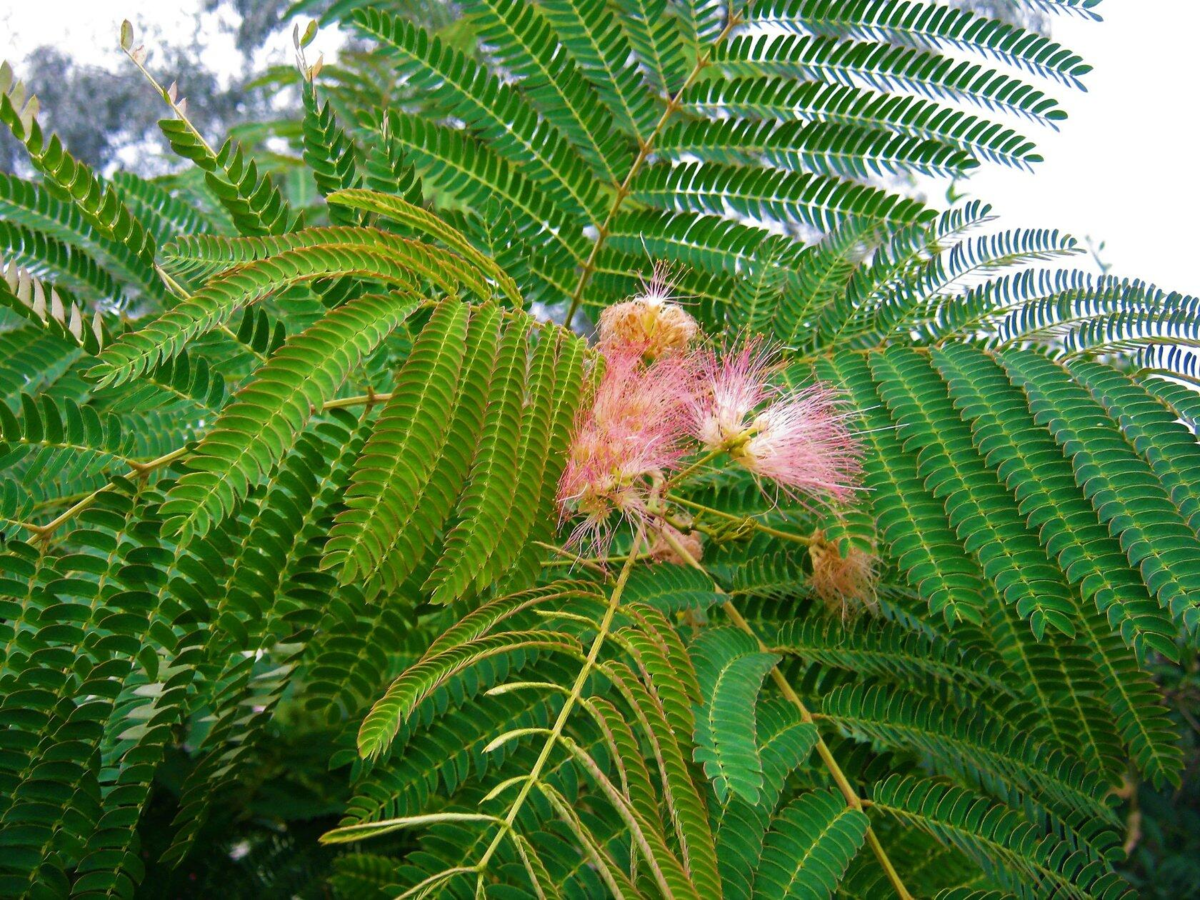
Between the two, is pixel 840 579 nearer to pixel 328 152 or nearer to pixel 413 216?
pixel 413 216

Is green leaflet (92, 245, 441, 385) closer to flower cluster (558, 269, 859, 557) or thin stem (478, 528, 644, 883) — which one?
flower cluster (558, 269, 859, 557)

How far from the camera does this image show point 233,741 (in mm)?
1497

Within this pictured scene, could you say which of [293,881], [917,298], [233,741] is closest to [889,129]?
[917,298]

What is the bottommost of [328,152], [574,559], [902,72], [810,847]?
[810,847]

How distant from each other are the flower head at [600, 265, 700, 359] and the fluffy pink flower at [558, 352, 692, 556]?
0.09 meters

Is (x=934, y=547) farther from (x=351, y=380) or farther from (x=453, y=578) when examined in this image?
Result: (x=351, y=380)

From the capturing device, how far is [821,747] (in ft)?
4.61

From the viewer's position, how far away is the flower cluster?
4.72 ft

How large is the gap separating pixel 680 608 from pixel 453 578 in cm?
49

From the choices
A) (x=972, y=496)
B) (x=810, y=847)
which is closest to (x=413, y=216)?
(x=972, y=496)

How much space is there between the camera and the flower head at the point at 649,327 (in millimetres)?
1651

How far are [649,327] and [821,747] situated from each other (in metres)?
0.75

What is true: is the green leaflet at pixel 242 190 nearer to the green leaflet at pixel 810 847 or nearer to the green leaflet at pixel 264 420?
the green leaflet at pixel 264 420

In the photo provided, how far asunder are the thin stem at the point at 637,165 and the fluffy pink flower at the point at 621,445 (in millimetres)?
337
